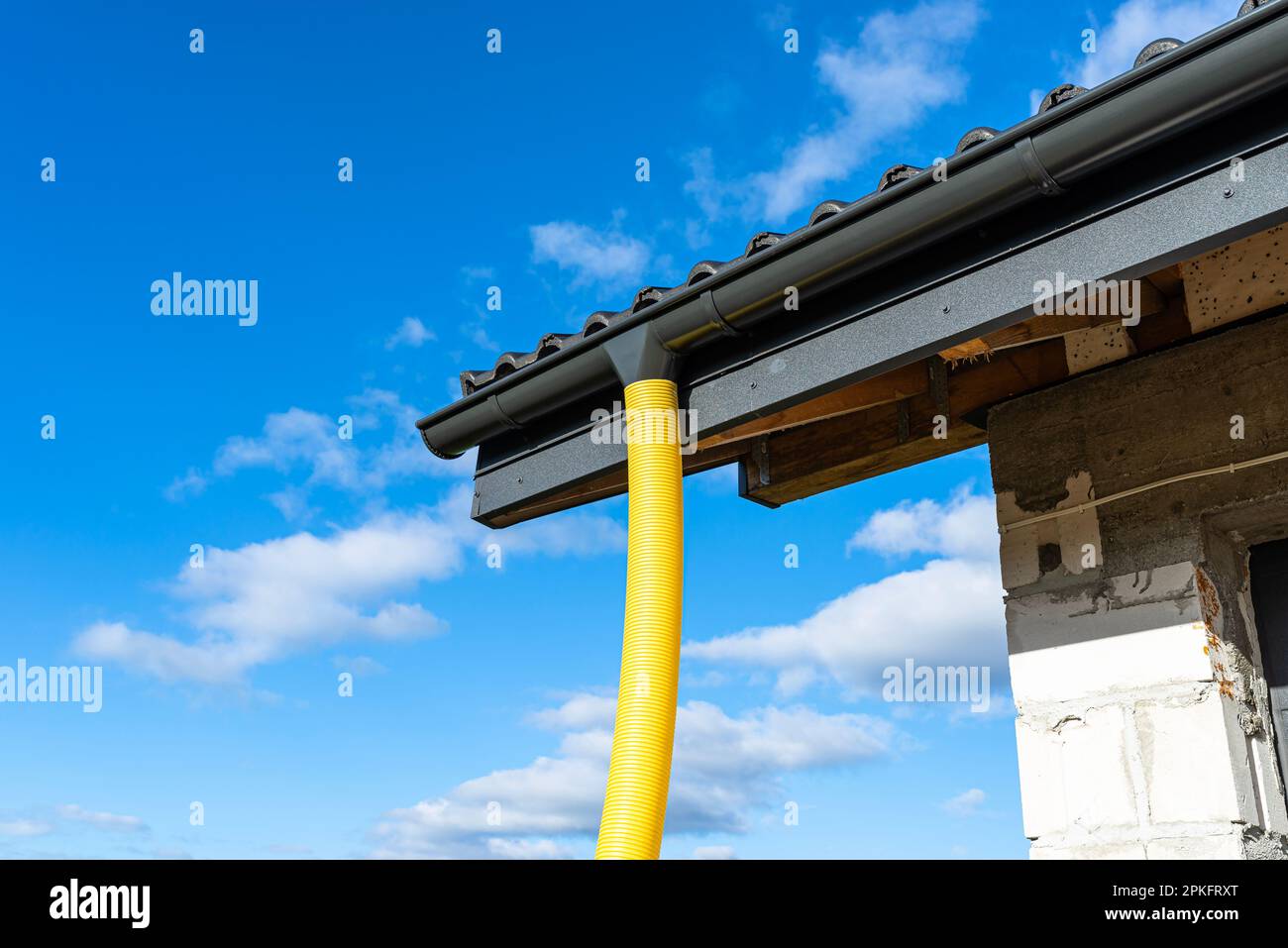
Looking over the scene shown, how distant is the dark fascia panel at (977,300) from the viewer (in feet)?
7.70

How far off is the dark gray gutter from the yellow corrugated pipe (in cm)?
27

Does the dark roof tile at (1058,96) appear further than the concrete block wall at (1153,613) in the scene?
No

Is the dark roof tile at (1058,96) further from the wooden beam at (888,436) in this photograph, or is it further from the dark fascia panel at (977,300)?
the wooden beam at (888,436)

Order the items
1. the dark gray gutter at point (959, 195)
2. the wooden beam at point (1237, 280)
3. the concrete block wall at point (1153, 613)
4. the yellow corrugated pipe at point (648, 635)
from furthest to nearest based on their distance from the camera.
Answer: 1. the wooden beam at point (1237, 280)
2. the concrete block wall at point (1153, 613)
3. the yellow corrugated pipe at point (648, 635)
4. the dark gray gutter at point (959, 195)

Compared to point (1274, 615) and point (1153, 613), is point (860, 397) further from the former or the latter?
point (1274, 615)

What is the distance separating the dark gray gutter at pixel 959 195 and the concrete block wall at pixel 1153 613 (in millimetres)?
950

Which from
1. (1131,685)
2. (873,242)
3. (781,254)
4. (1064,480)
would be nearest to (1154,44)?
(873,242)

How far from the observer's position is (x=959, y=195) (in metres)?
2.70

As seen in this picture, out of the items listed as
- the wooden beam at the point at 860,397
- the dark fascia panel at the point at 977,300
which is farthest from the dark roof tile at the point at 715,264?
the wooden beam at the point at 860,397

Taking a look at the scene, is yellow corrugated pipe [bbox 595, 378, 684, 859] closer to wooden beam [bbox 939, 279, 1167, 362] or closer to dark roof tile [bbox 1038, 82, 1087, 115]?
wooden beam [bbox 939, 279, 1167, 362]

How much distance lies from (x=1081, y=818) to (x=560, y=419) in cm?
211

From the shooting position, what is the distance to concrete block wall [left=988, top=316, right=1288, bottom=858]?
9.52 ft

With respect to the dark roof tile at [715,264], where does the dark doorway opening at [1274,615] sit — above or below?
below

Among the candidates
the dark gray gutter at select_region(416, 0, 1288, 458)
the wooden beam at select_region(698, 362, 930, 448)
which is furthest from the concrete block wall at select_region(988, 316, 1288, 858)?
the dark gray gutter at select_region(416, 0, 1288, 458)
